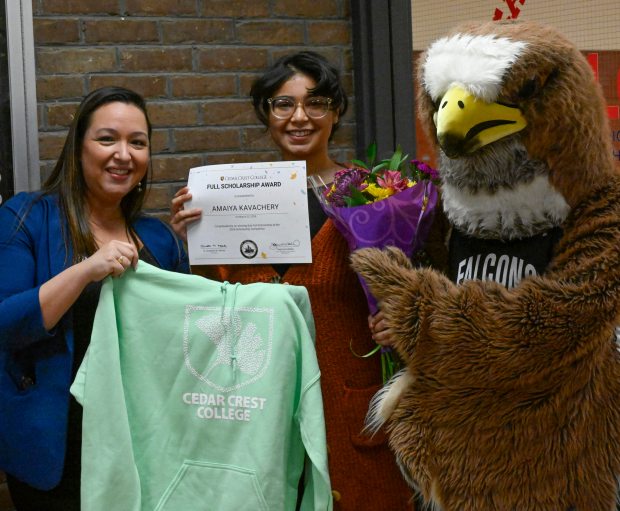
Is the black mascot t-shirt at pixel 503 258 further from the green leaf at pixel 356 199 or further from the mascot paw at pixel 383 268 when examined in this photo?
the green leaf at pixel 356 199

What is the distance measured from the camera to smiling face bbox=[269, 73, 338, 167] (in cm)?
193

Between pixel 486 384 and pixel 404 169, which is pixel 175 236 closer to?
pixel 404 169

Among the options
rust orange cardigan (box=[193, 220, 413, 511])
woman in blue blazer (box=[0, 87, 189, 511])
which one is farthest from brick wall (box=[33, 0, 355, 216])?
rust orange cardigan (box=[193, 220, 413, 511])

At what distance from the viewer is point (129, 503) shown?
5.30 ft

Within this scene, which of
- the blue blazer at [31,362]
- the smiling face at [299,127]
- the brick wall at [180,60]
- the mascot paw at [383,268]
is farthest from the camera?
the brick wall at [180,60]

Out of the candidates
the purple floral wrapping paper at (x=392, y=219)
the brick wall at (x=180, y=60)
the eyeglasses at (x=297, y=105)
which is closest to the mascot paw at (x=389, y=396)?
the purple floral wrapping paper at (x=392, y=219)

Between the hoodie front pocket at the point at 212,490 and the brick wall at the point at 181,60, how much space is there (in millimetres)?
1101

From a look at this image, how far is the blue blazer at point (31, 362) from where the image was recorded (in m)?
1.62

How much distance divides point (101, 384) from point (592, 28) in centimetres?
194

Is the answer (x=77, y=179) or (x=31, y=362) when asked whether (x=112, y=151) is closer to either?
(x=77, y=179)

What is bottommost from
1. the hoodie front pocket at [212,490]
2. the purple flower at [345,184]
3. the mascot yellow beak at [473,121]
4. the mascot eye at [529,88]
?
the hoodie front pocket at [212,490]

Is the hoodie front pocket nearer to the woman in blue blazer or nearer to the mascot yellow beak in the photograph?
the woman in blue blazer

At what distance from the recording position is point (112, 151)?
1.83 meters

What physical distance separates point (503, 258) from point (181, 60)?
4.70ft
